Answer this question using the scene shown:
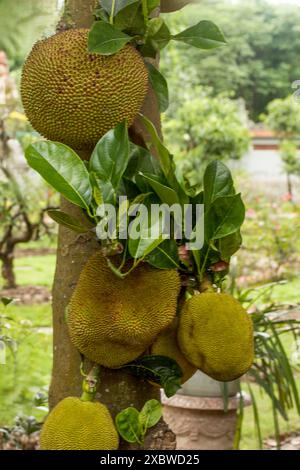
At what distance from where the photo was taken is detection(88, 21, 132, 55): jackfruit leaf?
67 centimetres

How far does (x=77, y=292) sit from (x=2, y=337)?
0.54 meters

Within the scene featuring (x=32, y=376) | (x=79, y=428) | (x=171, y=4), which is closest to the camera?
(x=79, y=428)

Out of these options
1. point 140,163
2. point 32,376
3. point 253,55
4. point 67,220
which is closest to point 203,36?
point 140,163

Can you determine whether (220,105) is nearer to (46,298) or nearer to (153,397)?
(46,298)

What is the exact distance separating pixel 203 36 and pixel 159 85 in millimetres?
73

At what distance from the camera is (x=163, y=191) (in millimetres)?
697

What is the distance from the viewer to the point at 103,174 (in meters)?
0.68

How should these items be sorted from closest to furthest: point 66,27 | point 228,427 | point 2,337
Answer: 1. point 66,27
2. point 2,337
3. point 228,427

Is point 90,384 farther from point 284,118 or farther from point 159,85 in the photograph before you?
point 284,118

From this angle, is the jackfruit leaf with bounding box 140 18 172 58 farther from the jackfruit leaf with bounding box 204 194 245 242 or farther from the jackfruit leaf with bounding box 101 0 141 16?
the jackfruit leaf with bounding box 204 194 245 242

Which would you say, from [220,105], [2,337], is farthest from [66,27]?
[220,105]

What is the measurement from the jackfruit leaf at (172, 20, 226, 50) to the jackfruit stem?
37 cm

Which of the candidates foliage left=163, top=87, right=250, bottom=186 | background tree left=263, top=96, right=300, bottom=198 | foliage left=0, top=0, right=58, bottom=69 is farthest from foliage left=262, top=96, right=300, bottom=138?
foliage left=0, top=0, right=58, bottom=69
